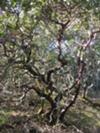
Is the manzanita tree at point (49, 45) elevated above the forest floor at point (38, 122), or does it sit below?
above

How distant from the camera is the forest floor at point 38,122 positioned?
416 inches

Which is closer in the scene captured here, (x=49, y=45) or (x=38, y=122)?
(x=38, y=122)

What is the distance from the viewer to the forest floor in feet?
34.7

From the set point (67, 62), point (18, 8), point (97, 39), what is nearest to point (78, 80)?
point (67, 62)

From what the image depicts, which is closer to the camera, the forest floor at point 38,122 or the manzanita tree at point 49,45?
the manzanita tree at point 49,45

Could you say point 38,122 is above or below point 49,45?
below

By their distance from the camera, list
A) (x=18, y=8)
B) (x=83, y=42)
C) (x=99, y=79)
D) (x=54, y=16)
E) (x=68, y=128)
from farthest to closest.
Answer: (x=99, y=79), (x=68, y=128), (x=83, y=42), (x=54, y=16), (x=18, y=8)

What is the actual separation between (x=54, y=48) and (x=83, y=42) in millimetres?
935

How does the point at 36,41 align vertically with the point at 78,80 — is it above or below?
above

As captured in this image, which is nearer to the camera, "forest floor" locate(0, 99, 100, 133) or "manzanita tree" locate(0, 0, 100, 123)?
"manzanita tree" locate(0, 0, 100, 123)

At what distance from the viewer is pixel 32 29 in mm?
9859

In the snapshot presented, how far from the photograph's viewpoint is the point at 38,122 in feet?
36.7

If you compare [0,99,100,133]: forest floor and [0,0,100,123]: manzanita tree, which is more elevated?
[0,0,100,123]: manzanita tree

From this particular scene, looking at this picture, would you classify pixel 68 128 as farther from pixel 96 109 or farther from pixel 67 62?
pixel 96 109
